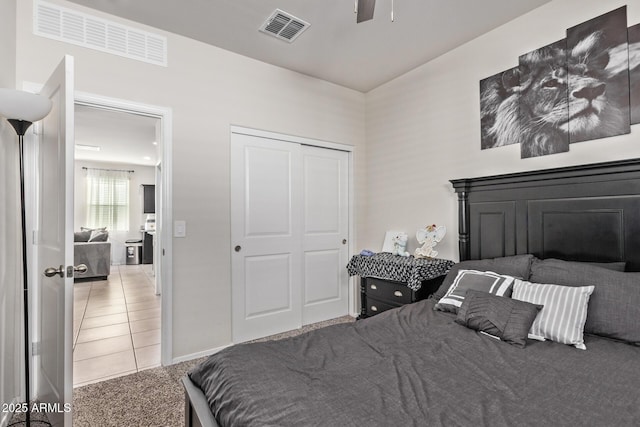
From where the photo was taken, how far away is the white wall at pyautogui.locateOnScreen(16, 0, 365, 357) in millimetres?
2525

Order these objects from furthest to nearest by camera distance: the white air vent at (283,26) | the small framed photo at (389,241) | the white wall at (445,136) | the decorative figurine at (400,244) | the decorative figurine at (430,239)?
the small framed photo at (389,241), the decorative figurine at (400,244), the decorative figurine at (430,239), the white air vent at (283,26), the white wall at (445,136)

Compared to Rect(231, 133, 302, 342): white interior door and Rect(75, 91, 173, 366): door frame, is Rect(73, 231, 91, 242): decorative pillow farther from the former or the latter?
Rect(231, 133, 302, 342): white interior door

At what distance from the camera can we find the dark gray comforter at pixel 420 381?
38.5 inches

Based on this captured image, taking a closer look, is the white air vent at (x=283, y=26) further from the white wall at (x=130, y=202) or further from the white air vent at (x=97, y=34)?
the white wall at (x=130, y=202)

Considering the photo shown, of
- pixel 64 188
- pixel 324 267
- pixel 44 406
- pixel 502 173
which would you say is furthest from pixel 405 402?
pixel 324 267

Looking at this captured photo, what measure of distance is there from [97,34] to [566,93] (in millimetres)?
3411

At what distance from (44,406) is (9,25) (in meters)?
2.42

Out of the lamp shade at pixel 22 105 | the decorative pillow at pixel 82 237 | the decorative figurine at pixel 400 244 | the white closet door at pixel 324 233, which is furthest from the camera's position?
the decorative pillow at pixel 82 237

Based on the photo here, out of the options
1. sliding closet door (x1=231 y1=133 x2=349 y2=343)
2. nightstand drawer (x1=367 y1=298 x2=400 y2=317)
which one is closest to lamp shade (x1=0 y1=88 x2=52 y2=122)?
sliding closet door (x1=231 y1=133 x2=349 y2=343)

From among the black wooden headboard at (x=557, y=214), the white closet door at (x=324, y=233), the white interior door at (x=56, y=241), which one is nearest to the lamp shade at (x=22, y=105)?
the white interior door at (x=56, y=241)

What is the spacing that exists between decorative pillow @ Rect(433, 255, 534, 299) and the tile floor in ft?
8.08

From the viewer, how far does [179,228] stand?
106 inches

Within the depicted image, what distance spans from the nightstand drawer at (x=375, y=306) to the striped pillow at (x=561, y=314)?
1329 mm

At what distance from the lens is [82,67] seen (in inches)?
91.8
